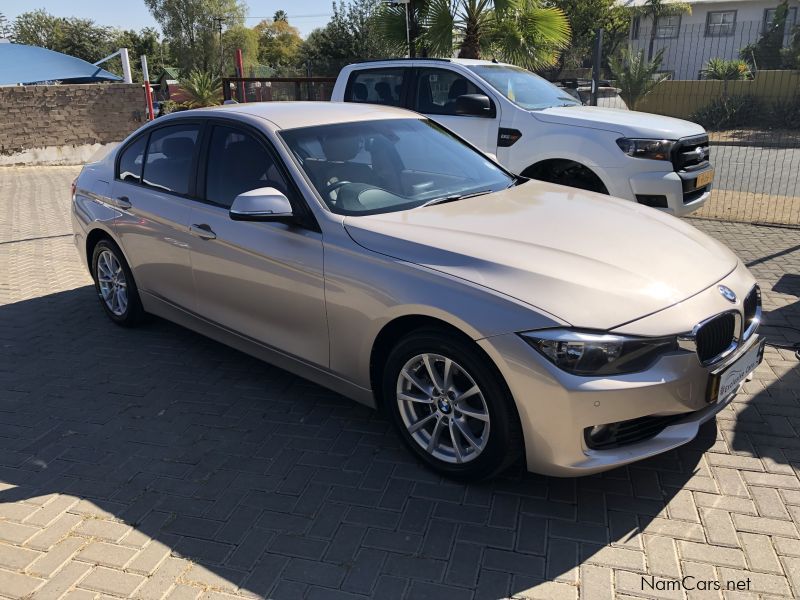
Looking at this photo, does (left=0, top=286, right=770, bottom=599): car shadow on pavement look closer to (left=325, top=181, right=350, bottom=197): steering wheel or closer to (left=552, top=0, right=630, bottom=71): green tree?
(left=325, top=181, right=350, bottom=197): steering wheel

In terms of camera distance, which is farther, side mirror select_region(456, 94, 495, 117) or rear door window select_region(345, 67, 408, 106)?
rear door window select_region(345, 67, 408, 106)

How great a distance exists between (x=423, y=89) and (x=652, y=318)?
574 cm

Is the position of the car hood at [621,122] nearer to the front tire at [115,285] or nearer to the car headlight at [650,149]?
the car headlight at [650,149]

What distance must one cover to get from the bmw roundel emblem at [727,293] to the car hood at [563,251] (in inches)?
2.4

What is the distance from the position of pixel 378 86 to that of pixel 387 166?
450 cm

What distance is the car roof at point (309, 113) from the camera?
4152mm

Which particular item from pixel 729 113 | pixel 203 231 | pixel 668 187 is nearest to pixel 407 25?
pixel 668 187

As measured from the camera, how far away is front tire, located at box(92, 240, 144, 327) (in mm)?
5273

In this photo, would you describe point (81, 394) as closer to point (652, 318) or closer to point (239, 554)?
point (239, 554)

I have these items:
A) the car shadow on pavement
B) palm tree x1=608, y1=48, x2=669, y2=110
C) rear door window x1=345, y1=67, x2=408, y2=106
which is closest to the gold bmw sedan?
the car shadow on pavement

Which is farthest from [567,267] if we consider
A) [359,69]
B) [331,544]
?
[359,69]

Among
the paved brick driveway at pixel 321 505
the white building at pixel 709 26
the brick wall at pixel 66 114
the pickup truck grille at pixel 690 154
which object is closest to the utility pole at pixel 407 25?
the pickup truck grille at pixel 690 154

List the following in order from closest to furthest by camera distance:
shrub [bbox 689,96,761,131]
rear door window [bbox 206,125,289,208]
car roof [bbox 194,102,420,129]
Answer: rear door window [bbox 206,125,289,208], car roof [bbox 194,102,420,129], shrub [bbox 689,96,761,131]

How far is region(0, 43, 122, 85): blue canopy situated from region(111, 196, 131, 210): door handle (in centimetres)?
1862
